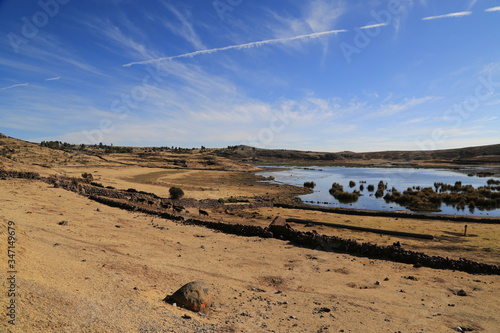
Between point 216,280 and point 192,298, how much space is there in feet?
8.92

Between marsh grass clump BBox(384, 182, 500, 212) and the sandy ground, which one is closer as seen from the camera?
the sandy ground

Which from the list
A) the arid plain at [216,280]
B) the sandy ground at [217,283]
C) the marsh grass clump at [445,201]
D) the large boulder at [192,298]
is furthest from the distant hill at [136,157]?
the marsh grass clump at [445,201]

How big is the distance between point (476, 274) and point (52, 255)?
53.2ft

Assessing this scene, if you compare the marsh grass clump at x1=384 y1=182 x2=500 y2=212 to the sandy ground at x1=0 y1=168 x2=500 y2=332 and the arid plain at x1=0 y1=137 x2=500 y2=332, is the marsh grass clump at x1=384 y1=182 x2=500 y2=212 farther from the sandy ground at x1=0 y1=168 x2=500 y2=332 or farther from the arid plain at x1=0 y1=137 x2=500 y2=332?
the sandy ground at x1=0 y1=168 x2=500 y2=332

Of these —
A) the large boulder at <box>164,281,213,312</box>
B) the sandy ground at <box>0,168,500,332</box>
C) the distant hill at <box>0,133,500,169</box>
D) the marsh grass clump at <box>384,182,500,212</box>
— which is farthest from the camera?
the distant hill at <box>0,133,500,169</box>

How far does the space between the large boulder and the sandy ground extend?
294 mm

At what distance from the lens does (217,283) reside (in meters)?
9.55

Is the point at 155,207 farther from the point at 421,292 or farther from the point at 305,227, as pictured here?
the point at 421,292

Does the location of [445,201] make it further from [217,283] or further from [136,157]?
[136,157]

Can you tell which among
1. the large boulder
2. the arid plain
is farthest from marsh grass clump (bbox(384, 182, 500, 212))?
the large boulder

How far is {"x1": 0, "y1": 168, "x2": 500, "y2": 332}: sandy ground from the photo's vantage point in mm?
5980

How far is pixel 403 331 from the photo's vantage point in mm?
7129

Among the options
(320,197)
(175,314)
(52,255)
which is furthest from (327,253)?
(320,197)

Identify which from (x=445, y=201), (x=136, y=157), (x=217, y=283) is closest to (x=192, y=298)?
(x=217, y=283)
